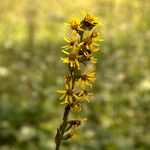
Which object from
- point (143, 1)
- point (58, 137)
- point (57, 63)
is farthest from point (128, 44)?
point (58, 137)

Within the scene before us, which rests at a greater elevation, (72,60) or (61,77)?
(61,77)

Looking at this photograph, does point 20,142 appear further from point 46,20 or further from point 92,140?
point 46,20

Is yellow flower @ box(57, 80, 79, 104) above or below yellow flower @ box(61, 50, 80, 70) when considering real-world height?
below

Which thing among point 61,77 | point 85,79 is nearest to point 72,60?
point 85,79


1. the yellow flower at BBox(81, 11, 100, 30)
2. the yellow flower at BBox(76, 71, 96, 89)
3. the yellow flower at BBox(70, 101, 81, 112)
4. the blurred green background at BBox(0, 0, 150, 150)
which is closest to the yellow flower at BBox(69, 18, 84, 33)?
the yellow flower at BBox(81, 11, 100, 30)

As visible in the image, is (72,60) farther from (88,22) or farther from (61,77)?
(61,77)

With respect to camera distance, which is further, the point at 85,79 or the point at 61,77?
the point at 61,77

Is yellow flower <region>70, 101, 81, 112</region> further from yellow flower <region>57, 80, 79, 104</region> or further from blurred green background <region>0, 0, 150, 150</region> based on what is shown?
blurred green background <region>0, 0, 150, 150</region>

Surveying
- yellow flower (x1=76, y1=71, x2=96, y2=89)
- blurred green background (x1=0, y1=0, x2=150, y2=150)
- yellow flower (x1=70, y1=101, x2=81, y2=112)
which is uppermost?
blurred green background (x1=0, y1=0, x2=150, y2=150)
